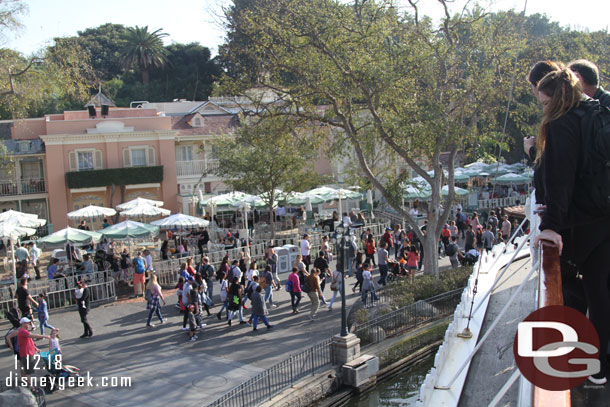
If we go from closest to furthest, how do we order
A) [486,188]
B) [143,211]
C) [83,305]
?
[83,305] < [143,211] < [486,188]

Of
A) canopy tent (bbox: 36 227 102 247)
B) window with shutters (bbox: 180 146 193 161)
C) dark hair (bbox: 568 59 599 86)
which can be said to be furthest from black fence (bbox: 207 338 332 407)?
window with shutters (bbox: 180 146 193 161)

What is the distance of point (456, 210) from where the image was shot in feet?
102

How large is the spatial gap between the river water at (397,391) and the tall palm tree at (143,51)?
48161mm

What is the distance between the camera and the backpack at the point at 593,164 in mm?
2637

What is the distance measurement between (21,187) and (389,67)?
1038 inches

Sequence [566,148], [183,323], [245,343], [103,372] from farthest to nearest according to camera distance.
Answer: [183,323], [245,343], [103,372], [566,148]

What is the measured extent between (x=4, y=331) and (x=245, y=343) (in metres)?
7.23

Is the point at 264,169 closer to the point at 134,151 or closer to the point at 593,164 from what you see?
the point at 134,151

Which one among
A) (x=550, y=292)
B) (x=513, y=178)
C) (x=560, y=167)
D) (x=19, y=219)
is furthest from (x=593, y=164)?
(x=513, y=178)

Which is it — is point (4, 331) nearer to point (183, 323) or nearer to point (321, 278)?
point (183, 323)

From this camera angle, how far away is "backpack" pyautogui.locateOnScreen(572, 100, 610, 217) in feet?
8.65

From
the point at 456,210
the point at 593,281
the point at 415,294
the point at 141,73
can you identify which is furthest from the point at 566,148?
the point at 141,73

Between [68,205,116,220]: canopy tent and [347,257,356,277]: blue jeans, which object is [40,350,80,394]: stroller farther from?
[68,205,116,220]: canopy tent

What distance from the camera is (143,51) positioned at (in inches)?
2218
